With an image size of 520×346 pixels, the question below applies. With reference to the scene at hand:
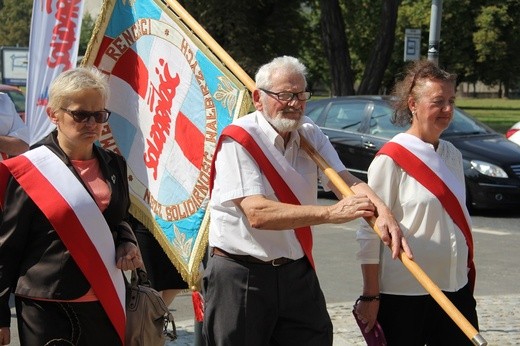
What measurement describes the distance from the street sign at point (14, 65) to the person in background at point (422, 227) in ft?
83.7

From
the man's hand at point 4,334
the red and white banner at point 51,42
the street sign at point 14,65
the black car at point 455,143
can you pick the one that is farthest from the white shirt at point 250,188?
the street sign at point 14,65

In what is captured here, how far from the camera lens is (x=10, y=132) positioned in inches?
240

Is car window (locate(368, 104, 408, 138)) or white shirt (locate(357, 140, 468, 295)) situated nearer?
white shirt (locate(357, 140, 468, 295))

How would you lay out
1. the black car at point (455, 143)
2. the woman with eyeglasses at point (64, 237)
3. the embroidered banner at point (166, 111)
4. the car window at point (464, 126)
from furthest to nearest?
the car window at point (464, 126) < the black car at point (455, 143) < the embroidered banner at point (166, 111) < the woman with eyeglasses at point (64, 237)

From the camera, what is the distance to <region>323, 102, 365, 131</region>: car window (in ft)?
45.8

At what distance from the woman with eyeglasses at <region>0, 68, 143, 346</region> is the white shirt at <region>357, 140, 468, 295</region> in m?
1.04

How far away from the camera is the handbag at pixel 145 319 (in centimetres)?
385

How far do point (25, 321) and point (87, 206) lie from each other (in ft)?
1.60

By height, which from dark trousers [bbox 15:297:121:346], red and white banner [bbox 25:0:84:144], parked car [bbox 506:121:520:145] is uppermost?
red and white banner [bbox 25:0:84:144]

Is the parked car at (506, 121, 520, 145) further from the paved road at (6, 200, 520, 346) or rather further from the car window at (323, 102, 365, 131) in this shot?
the car window at (323, 102, 365, 131)

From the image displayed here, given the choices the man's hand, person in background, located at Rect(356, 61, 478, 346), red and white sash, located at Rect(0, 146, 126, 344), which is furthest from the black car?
the man's hand

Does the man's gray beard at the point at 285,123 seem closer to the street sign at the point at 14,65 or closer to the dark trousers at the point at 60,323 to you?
the dark trousers at the point at 60,323

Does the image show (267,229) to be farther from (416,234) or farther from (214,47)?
(214,47)

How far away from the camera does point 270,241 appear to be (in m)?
3.79
